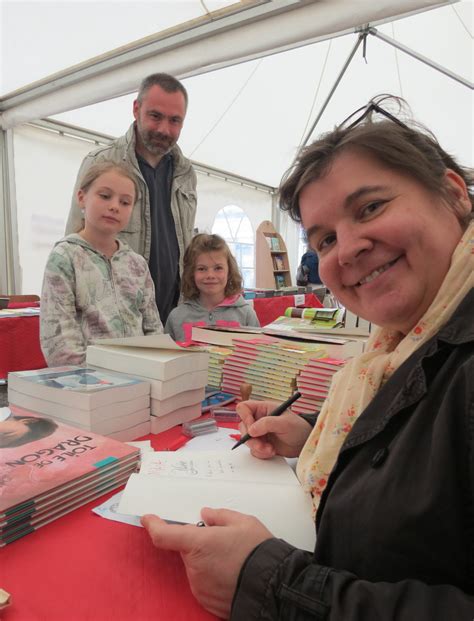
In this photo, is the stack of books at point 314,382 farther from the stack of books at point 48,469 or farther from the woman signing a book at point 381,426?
the stack of books at point 48,469

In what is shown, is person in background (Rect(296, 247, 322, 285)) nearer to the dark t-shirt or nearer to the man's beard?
the dark t-shirt

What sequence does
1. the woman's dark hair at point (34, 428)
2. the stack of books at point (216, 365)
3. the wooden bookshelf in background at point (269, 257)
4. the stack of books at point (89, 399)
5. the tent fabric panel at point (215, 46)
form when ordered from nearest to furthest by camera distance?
the woman's dark hair at point (34, 428) < the stack of books at point (89, 399) < the stack of books at point (216, 365) < the tent fabric panel at point (215, 46) < the wooden bookshelf in background at point (269, 257)

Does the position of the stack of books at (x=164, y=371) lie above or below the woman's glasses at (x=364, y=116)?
below

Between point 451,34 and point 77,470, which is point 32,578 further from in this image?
point 451,34

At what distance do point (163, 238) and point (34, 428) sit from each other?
1779mm

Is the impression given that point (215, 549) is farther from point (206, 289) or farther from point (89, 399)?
point (206, 289)

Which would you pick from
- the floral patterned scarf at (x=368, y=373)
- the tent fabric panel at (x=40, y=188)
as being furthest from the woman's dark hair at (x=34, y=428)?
the tent fabric panel at (x=40, y=188)

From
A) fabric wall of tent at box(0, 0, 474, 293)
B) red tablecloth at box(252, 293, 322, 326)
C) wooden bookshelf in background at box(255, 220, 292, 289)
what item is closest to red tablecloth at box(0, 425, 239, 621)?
fabric wall of tent at box(0, 0, 474, 293)

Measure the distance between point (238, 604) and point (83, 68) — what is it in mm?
4177

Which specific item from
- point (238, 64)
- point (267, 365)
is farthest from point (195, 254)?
point (238, 64)

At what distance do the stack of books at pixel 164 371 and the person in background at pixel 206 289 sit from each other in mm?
1099

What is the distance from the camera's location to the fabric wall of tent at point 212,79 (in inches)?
110

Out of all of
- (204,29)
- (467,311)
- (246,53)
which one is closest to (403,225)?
(467,311)

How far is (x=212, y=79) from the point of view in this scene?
204 inches
